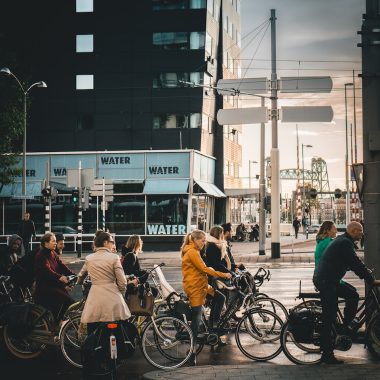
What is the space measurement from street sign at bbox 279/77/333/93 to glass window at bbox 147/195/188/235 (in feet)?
43.4

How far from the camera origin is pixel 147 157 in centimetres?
4203

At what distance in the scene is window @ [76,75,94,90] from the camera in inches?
1891

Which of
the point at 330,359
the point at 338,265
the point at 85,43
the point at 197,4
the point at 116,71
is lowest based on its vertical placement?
the point at 330,359

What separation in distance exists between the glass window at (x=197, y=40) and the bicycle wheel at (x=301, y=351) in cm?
3907

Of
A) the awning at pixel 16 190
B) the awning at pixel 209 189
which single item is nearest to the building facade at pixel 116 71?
the awning at pixel 209 189

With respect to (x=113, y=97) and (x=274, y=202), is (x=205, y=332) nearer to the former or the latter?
(x=274, y=202)

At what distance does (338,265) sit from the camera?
30.6ft

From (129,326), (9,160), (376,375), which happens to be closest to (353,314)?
(376,375)

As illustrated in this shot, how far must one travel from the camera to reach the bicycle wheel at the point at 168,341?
9469 millimetres

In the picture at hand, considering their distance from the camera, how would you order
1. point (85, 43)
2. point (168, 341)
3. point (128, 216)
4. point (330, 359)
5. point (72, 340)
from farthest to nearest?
point (85, 43) < point (128, 216) < point (72, 340) < point (168, 341) < point (330, 359)

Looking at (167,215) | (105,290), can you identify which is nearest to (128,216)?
(167,215)

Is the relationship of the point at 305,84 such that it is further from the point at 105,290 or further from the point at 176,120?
the point at 176,120

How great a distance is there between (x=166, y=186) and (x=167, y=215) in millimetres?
1598

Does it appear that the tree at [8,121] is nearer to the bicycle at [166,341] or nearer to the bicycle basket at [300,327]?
the bicycle at [166,341]
